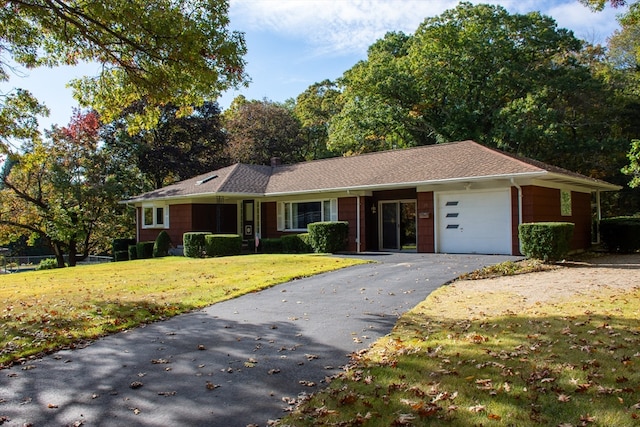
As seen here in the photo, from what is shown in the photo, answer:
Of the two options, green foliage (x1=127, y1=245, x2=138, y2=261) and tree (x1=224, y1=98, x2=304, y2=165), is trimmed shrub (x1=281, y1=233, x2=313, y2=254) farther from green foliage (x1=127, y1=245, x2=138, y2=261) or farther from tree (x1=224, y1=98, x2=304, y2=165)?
tree (x1=224, y1=98, x2=304, y2=165)

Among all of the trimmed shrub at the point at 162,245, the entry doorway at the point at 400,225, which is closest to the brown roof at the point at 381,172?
the entry doorway at the point at 400,225

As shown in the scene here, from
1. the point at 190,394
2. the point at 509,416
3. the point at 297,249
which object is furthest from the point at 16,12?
the point at 297,249

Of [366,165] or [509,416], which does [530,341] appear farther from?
[366,165]

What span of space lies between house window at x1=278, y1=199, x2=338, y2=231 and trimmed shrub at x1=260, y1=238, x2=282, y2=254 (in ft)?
5.32

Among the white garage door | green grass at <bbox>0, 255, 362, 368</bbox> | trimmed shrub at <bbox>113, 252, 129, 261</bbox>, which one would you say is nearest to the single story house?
the white garage door

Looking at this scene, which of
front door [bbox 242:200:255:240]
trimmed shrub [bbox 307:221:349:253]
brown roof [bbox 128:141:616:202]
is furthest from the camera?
front door [bbox 242:200:255:240]

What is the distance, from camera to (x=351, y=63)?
111 feet

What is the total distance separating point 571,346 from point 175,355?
15.1 ft

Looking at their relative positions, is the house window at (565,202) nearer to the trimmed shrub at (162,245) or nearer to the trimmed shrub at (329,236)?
the trimmed shrub at (329,236)

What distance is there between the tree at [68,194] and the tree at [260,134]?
912 cm

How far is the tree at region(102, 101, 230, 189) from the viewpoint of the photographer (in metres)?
33.8

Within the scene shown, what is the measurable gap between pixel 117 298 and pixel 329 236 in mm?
10088

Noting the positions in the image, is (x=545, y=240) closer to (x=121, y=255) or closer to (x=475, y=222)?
(x=475, y=222)

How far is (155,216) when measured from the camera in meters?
25.3
